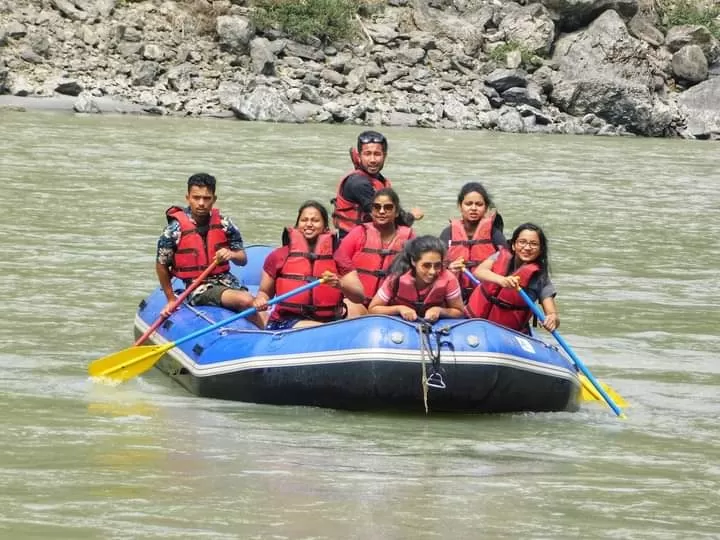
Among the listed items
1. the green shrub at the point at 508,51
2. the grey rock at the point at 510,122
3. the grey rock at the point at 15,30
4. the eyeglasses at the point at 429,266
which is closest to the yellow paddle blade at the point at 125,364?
the eyeglasses at the point at 429,266

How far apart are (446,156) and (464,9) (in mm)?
10114

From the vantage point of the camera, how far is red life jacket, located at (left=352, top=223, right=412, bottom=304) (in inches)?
259

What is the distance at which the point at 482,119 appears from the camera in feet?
80.1

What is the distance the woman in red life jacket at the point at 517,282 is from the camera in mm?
6512

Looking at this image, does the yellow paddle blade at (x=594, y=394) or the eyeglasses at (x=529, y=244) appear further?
the yellow paddle blade at (x=594, y=394)

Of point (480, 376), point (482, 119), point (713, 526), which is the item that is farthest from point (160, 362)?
point (482, 119)

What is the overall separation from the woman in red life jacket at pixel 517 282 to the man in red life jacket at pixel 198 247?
3.97 ft

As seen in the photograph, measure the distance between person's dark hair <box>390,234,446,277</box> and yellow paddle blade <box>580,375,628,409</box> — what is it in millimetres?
973

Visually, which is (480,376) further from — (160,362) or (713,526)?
(160,362)

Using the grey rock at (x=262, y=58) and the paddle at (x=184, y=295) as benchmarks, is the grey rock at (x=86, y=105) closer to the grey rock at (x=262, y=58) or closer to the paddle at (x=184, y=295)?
the grey rock at (x=262, y=58)

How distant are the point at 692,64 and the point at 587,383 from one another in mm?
22026

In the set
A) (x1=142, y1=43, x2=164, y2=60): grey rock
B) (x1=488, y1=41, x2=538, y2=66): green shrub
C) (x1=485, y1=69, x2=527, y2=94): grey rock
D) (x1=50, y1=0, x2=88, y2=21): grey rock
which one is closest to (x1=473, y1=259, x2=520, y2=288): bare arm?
(x1=142, y1=43, x2=164, y2=60): grey rock

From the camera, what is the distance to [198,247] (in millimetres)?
7191

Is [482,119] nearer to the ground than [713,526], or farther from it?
farther from it
